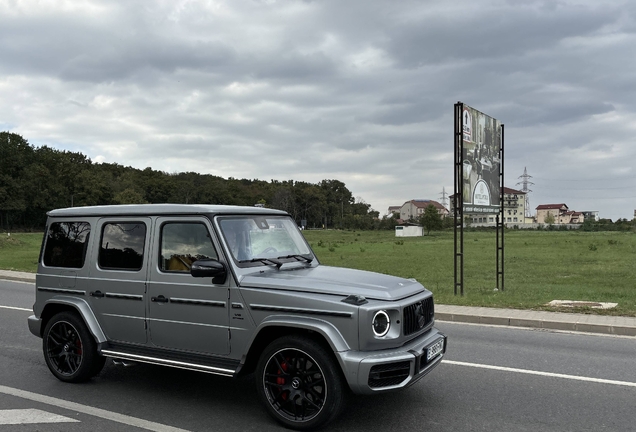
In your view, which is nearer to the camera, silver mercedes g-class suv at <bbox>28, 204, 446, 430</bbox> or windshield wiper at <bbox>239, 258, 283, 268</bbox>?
silver mercedes g-class suv at <bbox>28, 204, 446, 430</bbox>

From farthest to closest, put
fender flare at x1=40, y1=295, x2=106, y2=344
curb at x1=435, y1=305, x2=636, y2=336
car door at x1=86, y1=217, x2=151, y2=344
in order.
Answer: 1. curb at x1=435, y1=305, x2=636, y2=336
2. fender flare at x1=40, y1=295, x2=106, y2=344
3. car door at x1=86, y1=217, x2=151, y2=344

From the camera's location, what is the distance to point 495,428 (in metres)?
4.94

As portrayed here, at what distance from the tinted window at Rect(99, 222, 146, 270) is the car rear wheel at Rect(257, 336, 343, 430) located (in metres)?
1.87

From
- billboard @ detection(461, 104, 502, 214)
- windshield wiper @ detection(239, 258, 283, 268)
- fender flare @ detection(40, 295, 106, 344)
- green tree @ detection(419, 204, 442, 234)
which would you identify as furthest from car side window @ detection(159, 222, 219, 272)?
green tree @ detection(419, 204, 442, 234)

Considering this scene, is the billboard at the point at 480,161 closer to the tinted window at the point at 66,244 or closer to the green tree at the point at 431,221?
the tinted window at the point at 66,244

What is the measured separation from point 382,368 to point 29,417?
11.1 ft

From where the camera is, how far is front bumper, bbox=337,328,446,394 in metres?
4.50

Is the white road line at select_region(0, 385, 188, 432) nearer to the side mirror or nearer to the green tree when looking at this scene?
the side mirror

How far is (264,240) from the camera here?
582 centimetres

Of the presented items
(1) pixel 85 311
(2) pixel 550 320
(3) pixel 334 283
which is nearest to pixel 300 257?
(3) pixel 334 283

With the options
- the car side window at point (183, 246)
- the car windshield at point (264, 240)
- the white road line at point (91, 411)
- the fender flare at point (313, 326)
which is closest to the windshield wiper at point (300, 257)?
the car windshield at point (264, 240)

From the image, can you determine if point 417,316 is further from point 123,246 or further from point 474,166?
point 474,166

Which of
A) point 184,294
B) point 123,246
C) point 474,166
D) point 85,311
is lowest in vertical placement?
point 85,311

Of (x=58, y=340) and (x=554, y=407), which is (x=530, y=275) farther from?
(x=58, y=340)
